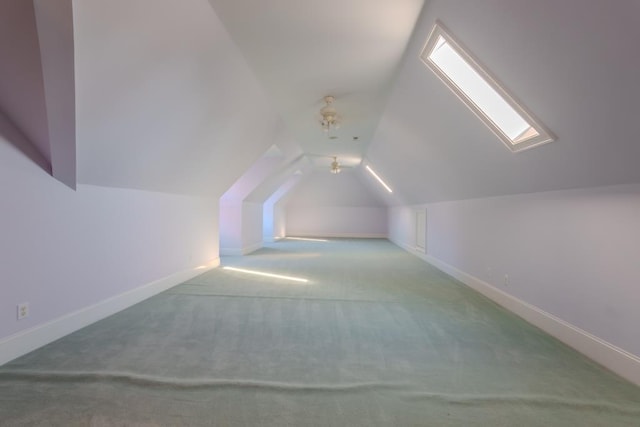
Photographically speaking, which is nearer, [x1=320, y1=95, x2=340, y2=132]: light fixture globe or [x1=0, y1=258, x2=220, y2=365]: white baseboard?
[x1=0, y1=258, x2=220, y2=365]: white baseboard

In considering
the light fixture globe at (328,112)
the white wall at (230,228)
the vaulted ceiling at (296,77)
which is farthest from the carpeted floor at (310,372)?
the white wall at (230,228)

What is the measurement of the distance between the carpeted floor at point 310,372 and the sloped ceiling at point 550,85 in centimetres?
147

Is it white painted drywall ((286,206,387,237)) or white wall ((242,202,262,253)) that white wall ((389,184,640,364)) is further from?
white painted drywall ((286,206,387,237))

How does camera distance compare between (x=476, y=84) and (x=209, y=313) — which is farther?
(x=209, y=313)

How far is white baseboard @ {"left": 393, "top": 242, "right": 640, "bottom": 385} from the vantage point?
2.24 metres

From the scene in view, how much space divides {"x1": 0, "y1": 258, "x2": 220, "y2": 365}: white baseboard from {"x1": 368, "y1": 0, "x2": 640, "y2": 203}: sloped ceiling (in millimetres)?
3832

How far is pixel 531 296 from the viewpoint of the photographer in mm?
3402

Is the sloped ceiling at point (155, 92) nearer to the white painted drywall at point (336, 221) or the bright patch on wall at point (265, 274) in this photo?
the bright patch on wall at point (265, 274)

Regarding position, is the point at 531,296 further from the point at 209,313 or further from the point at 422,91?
the point at 209,313

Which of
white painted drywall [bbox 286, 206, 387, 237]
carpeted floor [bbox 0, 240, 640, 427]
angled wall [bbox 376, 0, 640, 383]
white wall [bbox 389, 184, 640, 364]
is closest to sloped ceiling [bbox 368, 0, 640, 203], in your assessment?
angled wall [bbox 376, 0, 640, 383]

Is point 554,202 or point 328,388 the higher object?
point 554,202

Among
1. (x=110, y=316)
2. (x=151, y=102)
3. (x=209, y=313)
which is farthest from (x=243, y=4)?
(x=110, y=316)

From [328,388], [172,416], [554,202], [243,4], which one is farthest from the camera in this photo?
[554,202]

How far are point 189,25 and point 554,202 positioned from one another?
347 cm
